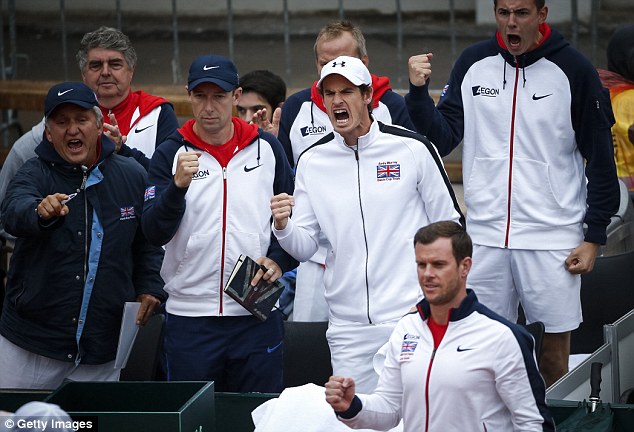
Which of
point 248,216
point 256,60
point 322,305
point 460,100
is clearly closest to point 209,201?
point 248,216

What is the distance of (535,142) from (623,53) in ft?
7.12

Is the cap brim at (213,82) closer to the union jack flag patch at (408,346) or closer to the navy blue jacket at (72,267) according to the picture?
the navy blue jacket at (72,267)

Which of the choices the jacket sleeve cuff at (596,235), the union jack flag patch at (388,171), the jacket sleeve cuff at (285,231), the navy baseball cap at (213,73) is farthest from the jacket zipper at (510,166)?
the navy baseball cap at (213,73)

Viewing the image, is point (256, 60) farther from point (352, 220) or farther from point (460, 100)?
point (352, 220)

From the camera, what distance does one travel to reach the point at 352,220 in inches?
211

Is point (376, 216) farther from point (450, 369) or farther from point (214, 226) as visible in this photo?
point (450, 369)

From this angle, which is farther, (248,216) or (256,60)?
(256,60)

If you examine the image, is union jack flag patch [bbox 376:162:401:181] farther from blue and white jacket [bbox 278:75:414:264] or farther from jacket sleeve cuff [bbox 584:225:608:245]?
jacket sleeve cuff [bbox 584:225:608:245]

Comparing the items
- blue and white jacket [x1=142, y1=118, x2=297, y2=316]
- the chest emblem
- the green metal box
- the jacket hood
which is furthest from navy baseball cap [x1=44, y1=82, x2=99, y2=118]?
the jacket hood

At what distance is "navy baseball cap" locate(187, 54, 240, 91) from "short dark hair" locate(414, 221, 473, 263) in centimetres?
156

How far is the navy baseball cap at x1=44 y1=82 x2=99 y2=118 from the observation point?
18.4 feet

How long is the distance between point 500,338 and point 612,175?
1.69 meters

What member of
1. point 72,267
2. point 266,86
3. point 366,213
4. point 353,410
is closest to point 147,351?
point 72,267

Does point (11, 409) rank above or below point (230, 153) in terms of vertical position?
below
